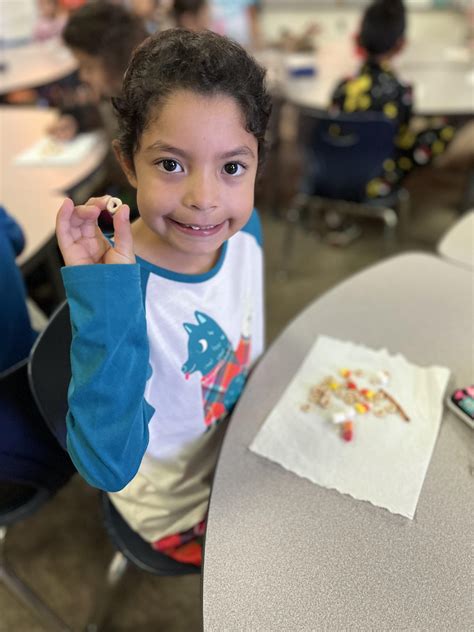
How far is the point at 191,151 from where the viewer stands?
58 centimetres

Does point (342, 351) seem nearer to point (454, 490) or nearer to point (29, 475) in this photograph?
point (454, 490)

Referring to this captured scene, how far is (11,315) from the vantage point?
940mm

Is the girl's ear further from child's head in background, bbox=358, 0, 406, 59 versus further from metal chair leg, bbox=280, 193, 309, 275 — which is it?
child's head in background, bbox=358, 0, 406, 59

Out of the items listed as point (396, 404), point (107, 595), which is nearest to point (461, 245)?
point (396, 404)

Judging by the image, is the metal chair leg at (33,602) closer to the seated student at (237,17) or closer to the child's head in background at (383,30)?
the child's head in background at (383,30)

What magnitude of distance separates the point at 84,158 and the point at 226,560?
1485mm

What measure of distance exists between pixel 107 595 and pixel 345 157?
1.61 m

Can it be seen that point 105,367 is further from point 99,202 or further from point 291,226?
point 291,226

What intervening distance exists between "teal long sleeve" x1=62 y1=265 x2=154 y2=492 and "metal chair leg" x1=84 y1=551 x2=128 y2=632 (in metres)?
0.58

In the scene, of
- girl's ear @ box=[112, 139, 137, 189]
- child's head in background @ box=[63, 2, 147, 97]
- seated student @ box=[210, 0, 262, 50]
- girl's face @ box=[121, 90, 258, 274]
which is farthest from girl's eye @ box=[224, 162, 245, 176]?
seated student @ box=[210, 0, 262, 50]

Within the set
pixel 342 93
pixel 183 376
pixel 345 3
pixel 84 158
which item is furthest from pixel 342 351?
pixel 345 3

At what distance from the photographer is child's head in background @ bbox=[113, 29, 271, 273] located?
571 millimetres

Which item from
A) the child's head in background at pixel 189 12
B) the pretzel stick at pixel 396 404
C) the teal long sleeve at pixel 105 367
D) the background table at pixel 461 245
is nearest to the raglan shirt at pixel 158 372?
the teal long sleeve at pixel 105 367

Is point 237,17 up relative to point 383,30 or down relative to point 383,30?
down
